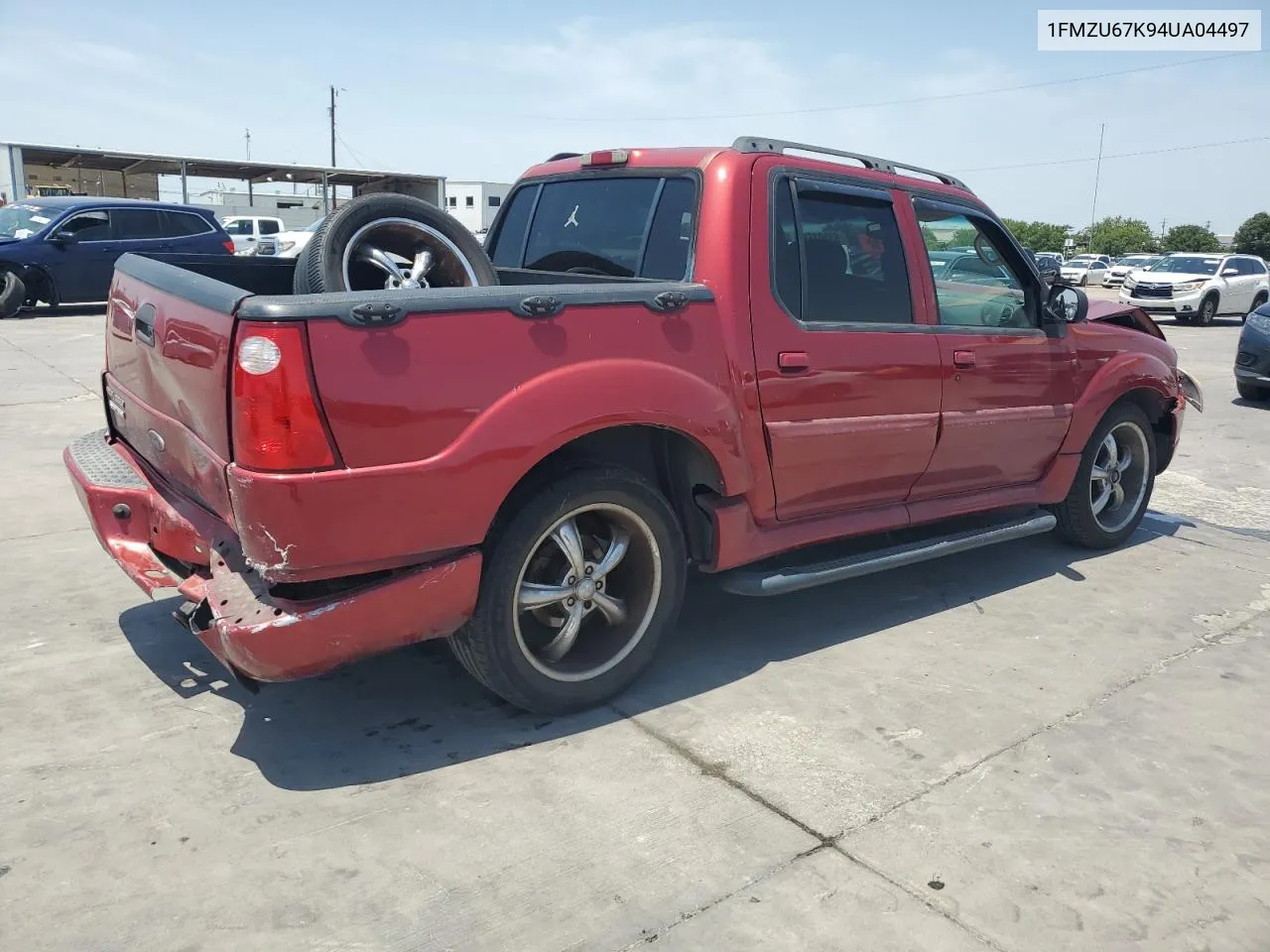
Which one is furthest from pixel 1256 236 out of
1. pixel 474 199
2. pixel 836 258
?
pixel 836 258

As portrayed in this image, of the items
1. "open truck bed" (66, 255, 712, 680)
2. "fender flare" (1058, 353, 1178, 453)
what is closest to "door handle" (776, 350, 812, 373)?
"open truck bed" (66, 255, 712, 680)

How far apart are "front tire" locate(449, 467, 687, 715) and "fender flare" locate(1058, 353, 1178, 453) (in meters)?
2.54

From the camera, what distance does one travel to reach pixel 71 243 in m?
15.1

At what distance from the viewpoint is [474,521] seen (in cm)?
303

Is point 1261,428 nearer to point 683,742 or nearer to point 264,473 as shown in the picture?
point 683,742

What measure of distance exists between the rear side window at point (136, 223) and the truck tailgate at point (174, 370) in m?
13.4

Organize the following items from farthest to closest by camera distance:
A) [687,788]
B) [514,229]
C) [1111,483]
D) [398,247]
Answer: [1111,483]
[514,229]
[398,247]
[687,788]

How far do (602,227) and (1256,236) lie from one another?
68034mm

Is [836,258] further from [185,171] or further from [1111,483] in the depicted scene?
[185,171]

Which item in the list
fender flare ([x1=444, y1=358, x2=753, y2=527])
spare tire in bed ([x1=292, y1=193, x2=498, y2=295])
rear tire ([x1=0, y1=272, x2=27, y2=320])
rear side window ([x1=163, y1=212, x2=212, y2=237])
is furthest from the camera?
rear side window ([x1=163, y1=212, x2=212, y2=237])

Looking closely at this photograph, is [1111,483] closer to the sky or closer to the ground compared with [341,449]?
closer to the ground

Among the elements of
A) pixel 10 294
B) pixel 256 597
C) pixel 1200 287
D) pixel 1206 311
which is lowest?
pixel 256 597

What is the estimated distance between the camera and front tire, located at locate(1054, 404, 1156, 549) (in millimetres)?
5359

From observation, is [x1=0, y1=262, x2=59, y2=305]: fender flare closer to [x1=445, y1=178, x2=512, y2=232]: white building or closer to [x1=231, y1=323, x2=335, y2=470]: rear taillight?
[x1=231, y1=323, x2=335, y2=470]: rear taillight
